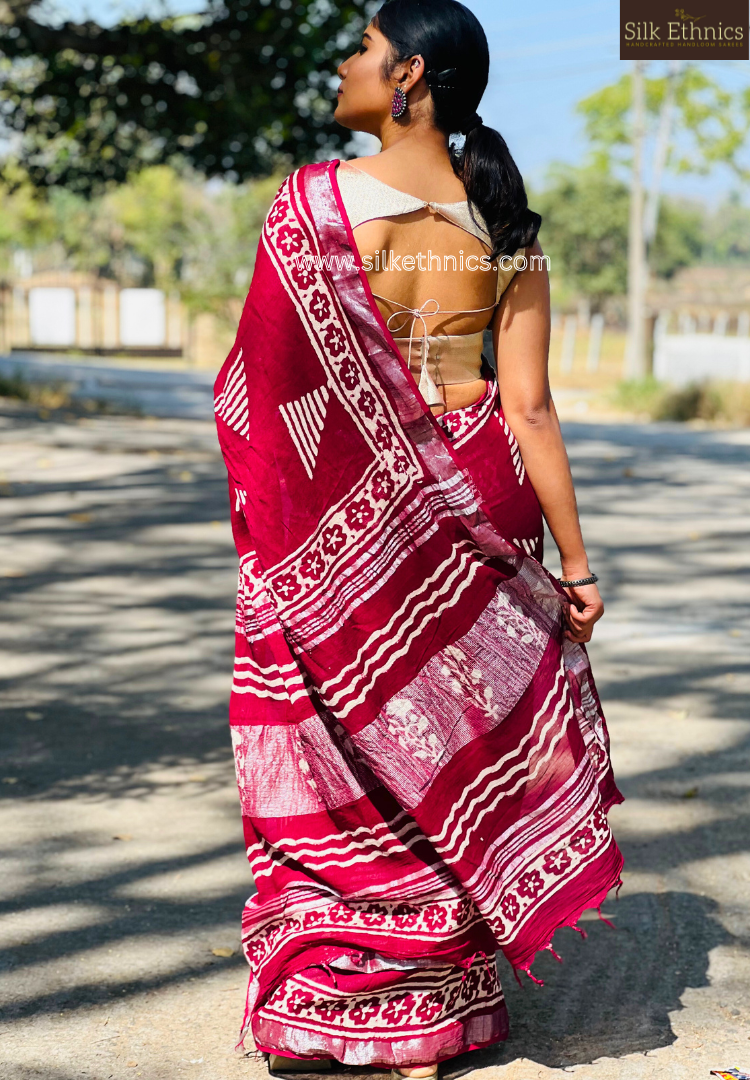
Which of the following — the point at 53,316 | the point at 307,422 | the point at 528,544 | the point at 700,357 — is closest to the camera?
the point at 307,422

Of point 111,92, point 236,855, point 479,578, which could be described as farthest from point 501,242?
point 111,92

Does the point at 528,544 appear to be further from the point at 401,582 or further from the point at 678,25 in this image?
the point at 678,25

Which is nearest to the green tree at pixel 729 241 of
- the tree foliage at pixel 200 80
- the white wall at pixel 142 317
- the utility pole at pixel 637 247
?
the white wall at pixel 142 317

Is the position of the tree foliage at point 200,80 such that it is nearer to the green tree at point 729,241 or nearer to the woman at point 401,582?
the woman at point 401,582

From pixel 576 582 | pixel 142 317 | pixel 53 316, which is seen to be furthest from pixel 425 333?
pixel 53 316

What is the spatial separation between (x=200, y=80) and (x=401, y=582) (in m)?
9.95

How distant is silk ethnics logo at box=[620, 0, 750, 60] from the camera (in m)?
6.71

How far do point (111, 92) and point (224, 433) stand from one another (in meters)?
10.4

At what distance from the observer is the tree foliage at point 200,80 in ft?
35.5

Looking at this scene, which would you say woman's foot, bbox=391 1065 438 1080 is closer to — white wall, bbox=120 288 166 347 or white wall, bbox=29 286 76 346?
white wall, bbox=120 288 166 347

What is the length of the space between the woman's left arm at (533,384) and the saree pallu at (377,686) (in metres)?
0.04

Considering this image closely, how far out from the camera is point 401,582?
238 cm

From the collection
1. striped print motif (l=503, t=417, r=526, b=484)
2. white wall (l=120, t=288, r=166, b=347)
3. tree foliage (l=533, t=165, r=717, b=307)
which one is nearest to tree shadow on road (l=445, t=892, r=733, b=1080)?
striped print motif (l=503, t=417, r=526, b=484)

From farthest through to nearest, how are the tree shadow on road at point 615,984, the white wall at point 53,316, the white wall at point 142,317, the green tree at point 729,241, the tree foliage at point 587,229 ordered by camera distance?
the green tree at point 729,241 → the tree foliage at point 587,229 → the white wall at point 142,317 → the white wall at point 53,316 → the tree shadow on road at point 615,984
